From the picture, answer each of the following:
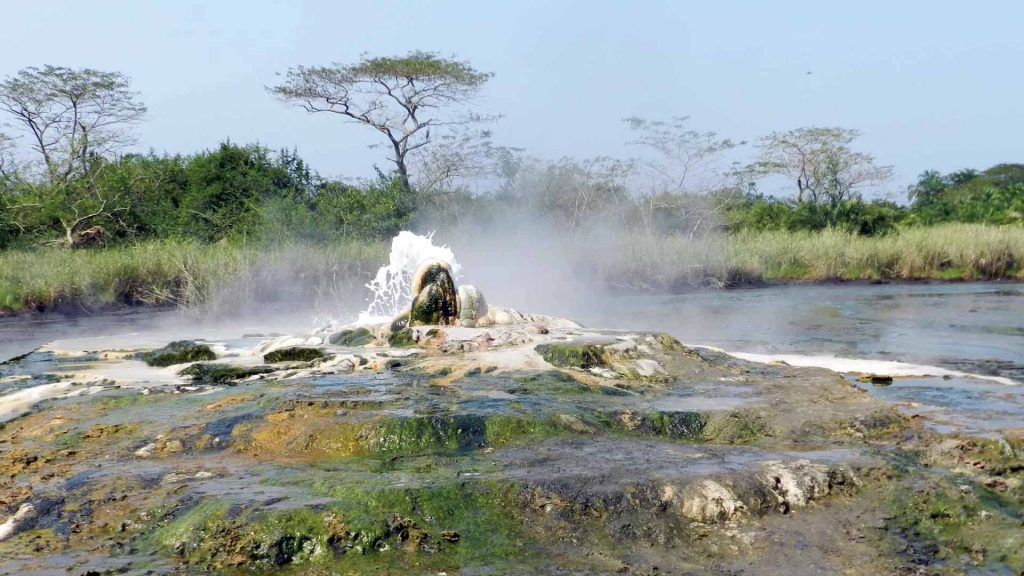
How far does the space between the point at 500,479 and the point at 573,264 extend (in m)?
17.1

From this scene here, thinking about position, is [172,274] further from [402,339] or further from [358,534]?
[358,534]


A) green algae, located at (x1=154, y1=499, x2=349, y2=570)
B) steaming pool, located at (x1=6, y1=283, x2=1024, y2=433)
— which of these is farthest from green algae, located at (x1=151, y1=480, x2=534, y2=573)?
steaming pool, located at (x1=6, y1=283, x2=1024, y2=433)

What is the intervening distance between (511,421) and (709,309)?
1171cm

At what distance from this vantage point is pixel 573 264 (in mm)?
21688

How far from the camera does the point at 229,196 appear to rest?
2486 centimetres

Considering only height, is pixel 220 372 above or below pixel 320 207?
below

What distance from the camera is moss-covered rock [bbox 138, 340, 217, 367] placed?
917 cm

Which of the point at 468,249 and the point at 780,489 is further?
the point at 468,249

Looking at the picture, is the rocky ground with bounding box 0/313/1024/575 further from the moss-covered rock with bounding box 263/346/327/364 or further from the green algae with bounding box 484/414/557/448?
the moss-covered rock with bounding box 263/346/327/364

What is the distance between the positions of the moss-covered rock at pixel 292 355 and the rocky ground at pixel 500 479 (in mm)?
975

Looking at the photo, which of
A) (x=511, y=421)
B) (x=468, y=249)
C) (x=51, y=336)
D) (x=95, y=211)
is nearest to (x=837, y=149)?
(x=468, y=249)

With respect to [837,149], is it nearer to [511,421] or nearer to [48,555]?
[511,421]

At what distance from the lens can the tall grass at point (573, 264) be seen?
16.7 metres

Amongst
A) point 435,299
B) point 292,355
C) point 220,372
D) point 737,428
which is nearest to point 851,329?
point 435,299
